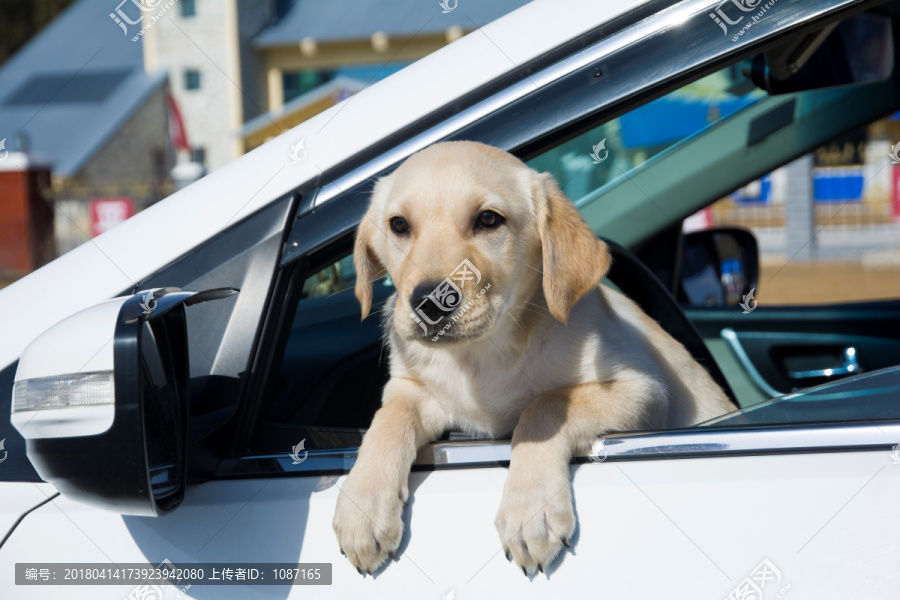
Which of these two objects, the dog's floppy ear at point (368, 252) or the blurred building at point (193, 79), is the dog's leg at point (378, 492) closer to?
the dog's floppy ear at point (368, 252)

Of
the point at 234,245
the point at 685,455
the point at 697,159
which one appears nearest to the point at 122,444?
the point at 234,245

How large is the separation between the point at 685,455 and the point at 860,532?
257 millimetres

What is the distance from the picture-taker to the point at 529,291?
1961 millimetres

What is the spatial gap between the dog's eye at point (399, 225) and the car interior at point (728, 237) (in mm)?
146

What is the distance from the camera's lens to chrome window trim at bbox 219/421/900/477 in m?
1.27

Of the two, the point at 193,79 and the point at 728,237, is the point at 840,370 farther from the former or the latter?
the point at 193,79

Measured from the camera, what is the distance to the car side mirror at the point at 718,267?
11.6 feet

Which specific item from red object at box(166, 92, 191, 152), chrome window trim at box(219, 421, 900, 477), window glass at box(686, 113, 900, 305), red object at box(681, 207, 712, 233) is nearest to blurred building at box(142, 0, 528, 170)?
red object at box(166, 92, 191, 152)

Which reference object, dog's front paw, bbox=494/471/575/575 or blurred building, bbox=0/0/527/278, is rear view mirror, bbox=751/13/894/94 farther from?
blurred building, bbox=0/0/527/278

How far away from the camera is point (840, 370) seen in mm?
3033

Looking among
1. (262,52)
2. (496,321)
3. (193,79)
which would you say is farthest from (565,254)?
(193,79)

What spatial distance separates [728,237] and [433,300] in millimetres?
2365

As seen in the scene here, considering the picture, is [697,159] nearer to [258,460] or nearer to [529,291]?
[529,291]

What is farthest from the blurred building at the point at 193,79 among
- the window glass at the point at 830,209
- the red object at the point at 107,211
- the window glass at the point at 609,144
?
the window glass at the point at 609,144
